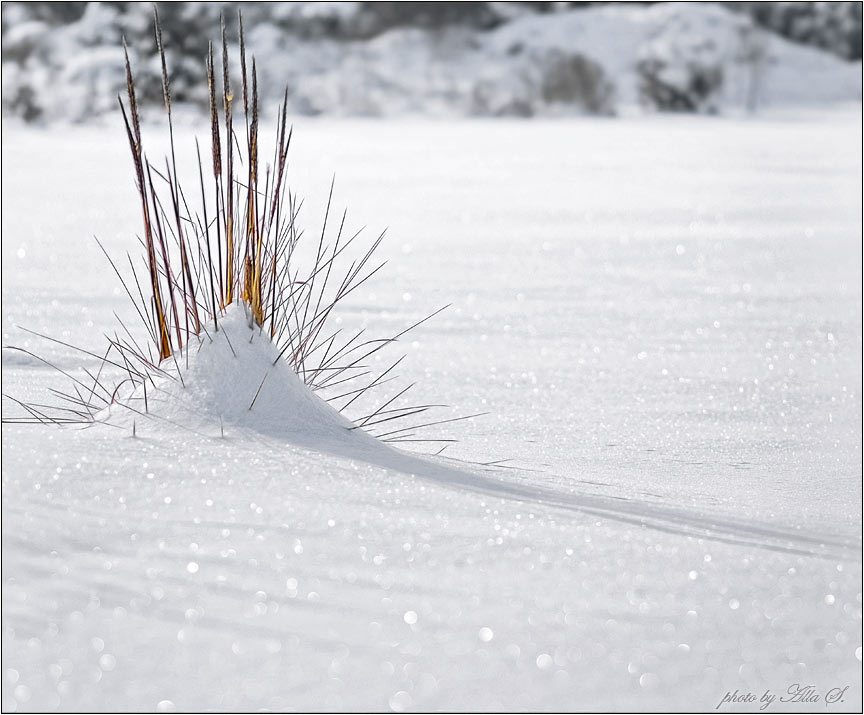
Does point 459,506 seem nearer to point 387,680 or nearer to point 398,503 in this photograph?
point 398,503

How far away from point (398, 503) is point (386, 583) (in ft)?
0.52

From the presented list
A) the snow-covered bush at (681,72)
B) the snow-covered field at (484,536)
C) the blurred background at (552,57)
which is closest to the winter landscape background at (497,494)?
the snow-covered field at (484,536)

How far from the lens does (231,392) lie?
1298mm

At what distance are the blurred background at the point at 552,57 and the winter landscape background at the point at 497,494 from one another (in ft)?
23.4

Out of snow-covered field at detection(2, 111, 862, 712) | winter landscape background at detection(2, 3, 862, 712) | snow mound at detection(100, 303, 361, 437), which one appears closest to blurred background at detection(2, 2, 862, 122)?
winter landscape background at detection(2, 3, 862, 712)

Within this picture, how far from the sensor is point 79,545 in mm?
939

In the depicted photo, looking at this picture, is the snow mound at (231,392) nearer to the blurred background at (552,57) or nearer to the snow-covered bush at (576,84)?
the blurred background at (552,57)

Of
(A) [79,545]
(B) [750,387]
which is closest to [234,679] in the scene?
(A) [79,545]

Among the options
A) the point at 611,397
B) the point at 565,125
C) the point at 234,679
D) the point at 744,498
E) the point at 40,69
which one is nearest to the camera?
the point at 234,679

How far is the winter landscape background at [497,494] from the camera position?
2.60ft

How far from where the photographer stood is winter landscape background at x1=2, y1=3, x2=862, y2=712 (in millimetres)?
791

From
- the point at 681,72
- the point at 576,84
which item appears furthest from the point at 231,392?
the point at 681,72

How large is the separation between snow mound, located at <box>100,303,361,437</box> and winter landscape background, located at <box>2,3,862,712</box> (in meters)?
0.03

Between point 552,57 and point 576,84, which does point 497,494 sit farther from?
point 552,57
